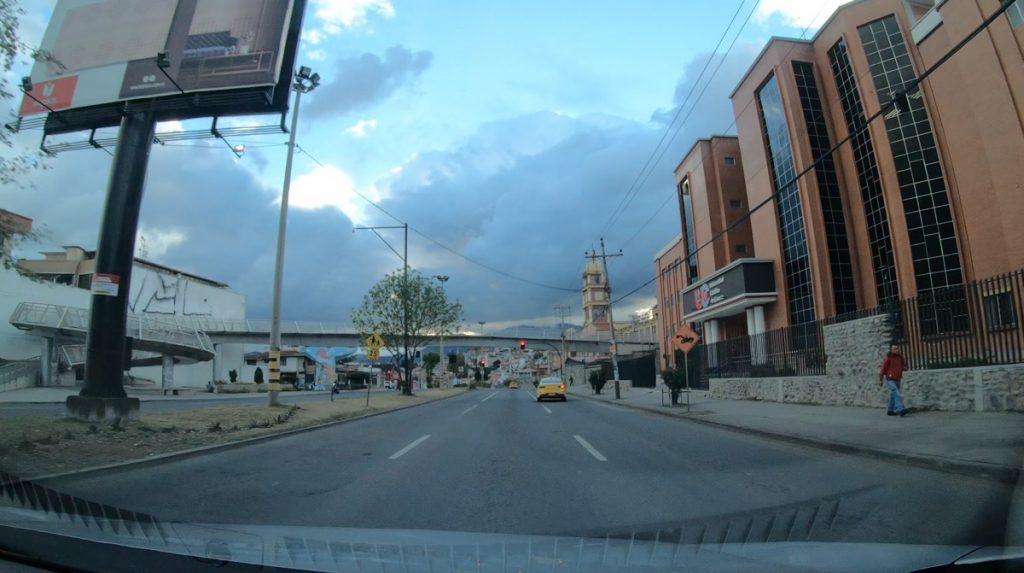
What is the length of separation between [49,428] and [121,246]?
14.2 ft

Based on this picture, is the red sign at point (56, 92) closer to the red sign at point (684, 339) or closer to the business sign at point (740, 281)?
the red sign at point (684, 339)

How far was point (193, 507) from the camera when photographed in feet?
19.4

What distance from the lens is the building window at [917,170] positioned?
78.4 ft

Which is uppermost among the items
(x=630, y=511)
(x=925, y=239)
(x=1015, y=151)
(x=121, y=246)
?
(x=1015, y=151)

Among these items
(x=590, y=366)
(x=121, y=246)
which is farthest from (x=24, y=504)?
(x=590, y=366)

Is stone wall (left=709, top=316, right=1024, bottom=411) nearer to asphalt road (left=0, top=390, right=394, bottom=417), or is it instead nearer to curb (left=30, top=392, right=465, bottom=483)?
curb (left=30, top=392, right=465, bottom=483)

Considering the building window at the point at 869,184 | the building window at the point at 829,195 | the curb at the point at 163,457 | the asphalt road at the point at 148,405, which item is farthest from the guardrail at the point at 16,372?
the building window at the point at 869,184

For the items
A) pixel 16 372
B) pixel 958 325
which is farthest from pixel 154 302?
pixel 958 325

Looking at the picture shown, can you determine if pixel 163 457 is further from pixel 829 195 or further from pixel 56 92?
pixel 829 195

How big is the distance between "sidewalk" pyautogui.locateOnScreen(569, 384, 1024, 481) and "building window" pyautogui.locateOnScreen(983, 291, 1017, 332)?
1846 millimetres

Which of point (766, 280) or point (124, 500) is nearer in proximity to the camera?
point (124, 500)

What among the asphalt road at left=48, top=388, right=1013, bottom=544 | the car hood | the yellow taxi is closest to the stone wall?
the asphalt road at left=48, top=388, right=1013, bottom=544

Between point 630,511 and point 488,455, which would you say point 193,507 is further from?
point 488,455

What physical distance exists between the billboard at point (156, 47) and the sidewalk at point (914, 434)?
14.7m
